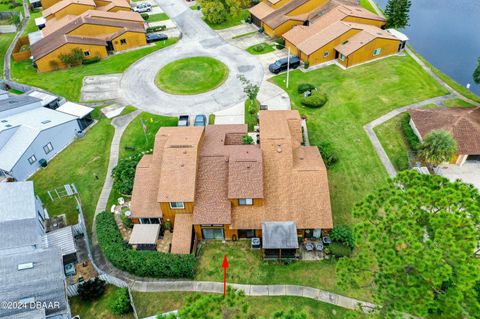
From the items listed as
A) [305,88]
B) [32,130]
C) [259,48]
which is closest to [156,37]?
[259,48]

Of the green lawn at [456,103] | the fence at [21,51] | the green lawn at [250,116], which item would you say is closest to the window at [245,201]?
the green lawn at [250,116]

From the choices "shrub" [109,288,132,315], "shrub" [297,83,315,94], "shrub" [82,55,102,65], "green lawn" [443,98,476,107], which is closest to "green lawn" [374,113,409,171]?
"green lawn" [443,98,476,107]

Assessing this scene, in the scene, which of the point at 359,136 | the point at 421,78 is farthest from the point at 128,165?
the point at 421,78

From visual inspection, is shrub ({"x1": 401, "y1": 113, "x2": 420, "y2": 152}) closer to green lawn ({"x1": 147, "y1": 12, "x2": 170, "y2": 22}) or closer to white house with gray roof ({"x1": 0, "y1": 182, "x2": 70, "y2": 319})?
white house with gray roof ({"x1": 0, "y1": 182, "x2": 70, "y2": 319})

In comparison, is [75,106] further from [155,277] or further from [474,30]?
[474,30]

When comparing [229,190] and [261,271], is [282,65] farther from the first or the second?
[261,271]
